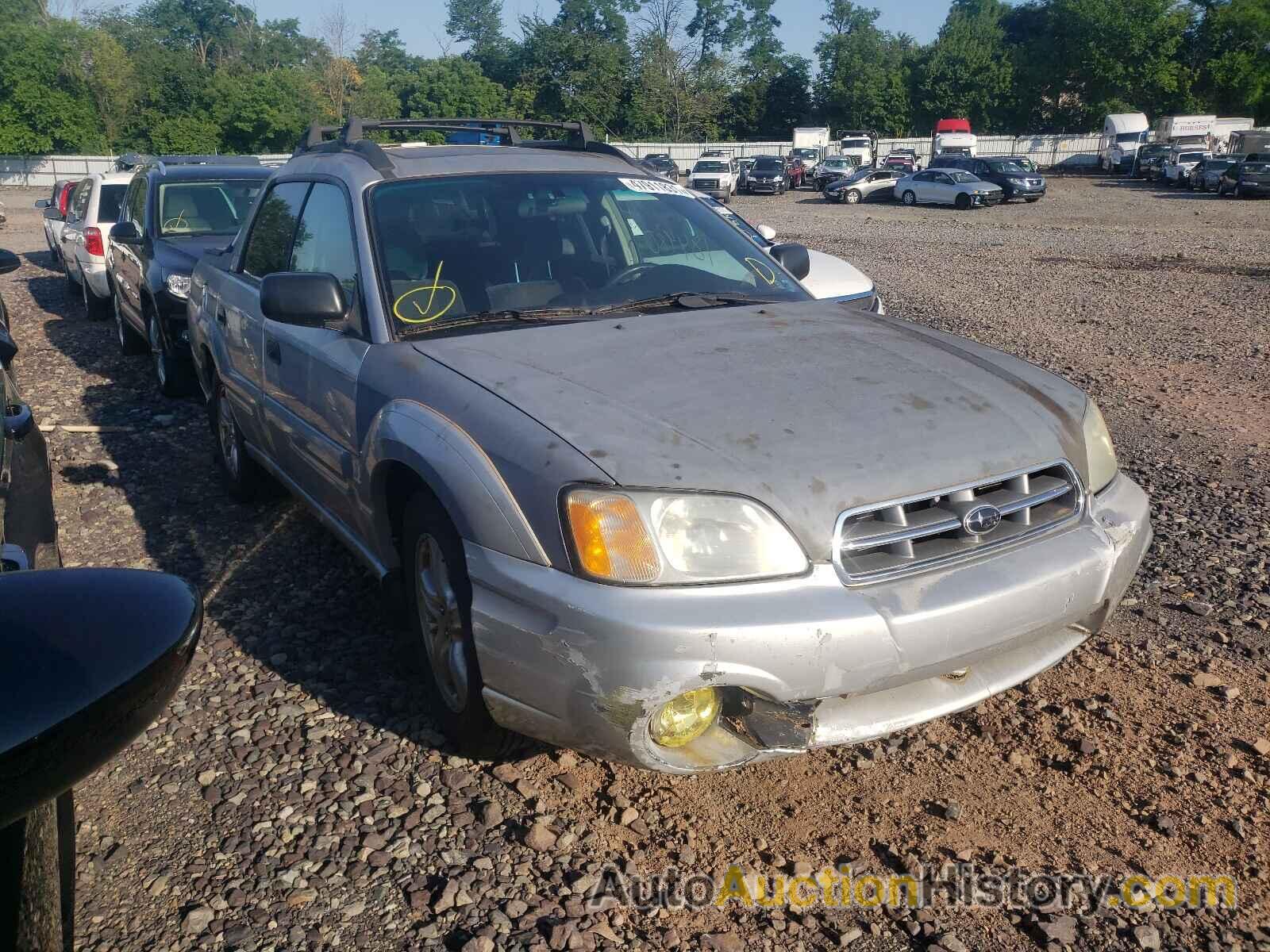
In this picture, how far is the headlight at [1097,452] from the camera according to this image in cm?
298

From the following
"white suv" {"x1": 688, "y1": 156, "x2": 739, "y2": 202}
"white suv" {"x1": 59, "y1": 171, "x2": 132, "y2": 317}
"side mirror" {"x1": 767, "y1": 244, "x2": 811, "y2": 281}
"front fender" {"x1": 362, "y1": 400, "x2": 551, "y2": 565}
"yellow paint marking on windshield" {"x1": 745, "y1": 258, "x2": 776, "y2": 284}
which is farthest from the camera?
"white suv" {"x1": 688, "y1": 156, "x2": 739, "y2": 202}

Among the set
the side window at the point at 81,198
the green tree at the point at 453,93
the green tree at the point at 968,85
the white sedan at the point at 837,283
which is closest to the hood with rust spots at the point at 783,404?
the white sedan at the point at 837,283

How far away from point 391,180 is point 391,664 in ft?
5.79

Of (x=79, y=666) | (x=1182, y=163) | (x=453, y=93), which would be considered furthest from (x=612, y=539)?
(x=453, y=93)

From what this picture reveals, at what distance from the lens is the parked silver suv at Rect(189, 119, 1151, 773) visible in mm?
2381

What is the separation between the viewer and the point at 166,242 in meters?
8.13

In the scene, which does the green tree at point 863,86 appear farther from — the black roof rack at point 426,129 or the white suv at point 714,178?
the black roof rack at point 426,129

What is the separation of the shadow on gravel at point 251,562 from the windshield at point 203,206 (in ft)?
5.93

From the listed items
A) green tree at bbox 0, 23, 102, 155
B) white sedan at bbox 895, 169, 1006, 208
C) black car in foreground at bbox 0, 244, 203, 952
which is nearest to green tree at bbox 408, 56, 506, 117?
green tree at bbox 0, 23, 102, 155

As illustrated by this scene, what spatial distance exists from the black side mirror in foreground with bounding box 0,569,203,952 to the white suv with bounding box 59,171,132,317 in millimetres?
10184

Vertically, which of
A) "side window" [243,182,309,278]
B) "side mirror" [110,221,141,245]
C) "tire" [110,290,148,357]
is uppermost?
"side window" [243,182,309,278]

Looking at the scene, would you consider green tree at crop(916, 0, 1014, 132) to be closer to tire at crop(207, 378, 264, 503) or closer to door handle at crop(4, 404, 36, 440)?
tire at crop(207, 378, 264, 503)

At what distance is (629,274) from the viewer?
379cm

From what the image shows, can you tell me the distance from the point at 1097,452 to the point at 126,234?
25.3 ft
